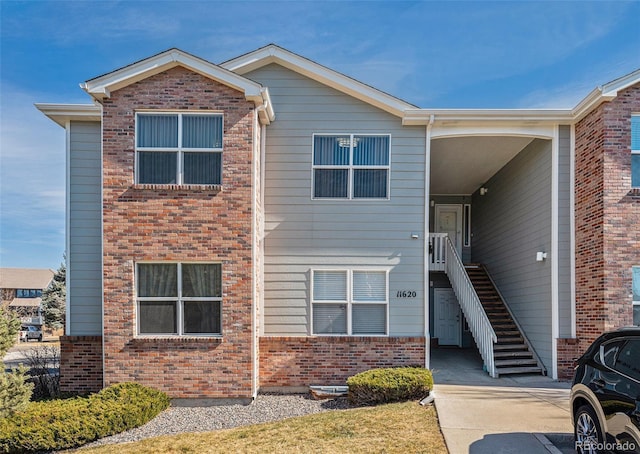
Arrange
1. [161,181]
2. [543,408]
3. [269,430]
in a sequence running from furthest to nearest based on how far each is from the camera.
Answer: [161,181], [543,408], [269,430]

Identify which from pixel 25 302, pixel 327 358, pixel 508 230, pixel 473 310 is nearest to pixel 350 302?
pixel 327 358

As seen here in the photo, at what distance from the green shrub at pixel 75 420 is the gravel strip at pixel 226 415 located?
0.59 feet

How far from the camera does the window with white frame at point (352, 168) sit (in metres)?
9.59

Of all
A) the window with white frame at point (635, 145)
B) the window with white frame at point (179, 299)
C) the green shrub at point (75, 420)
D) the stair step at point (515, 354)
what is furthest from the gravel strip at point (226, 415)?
the window with white frame at point (635, 145)

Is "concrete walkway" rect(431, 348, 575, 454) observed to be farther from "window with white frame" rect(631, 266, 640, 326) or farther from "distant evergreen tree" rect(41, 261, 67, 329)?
"distant evergreen tree" rect(41, 261, 67, 329)

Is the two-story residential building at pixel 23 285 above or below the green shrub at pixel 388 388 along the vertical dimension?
below

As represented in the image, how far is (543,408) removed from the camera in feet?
23.7

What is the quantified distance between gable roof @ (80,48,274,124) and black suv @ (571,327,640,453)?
693 centimetres

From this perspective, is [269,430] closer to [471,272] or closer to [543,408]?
[543,408]

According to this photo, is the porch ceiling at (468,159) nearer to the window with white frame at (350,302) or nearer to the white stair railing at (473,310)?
the white stair railing at (473,310)

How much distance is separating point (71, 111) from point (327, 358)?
25.0ft

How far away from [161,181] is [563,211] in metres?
8.74

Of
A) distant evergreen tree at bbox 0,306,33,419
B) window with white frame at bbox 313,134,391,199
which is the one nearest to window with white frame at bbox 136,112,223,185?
window with white frame at bbox 313,134,391,199

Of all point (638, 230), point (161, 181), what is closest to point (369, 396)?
point (161, 181)
